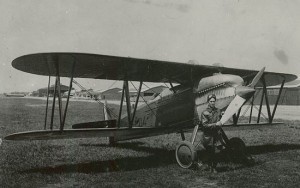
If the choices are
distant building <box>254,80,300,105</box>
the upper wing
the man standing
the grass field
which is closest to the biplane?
the upper wing

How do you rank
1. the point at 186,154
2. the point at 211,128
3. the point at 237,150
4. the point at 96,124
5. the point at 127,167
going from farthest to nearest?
the point at 96,124 → the point at 237,150 → the point at 127,167 → the point at 186,154 → the point at 211,128

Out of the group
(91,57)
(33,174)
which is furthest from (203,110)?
(33,174)

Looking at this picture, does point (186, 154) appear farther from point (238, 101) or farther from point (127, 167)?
point (238, 101)

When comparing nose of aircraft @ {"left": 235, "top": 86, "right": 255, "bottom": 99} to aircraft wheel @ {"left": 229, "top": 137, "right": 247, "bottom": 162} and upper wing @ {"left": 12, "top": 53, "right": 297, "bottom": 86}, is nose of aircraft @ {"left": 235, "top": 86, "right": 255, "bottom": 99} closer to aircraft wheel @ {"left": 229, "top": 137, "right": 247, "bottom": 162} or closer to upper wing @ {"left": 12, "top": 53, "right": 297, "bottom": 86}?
upper wing @ {"left": 12, "top": 53, "right": 297, "bottom": 86}

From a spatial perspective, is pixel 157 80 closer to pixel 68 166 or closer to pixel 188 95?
pixel 188 95

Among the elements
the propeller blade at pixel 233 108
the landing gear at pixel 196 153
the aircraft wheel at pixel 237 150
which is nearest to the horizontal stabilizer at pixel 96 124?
the landing gear at pixel 196 153

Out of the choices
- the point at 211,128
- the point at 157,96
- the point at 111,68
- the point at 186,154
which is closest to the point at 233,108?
the point at 211,128
